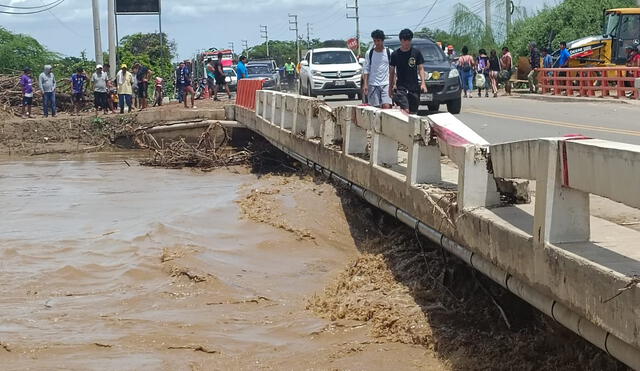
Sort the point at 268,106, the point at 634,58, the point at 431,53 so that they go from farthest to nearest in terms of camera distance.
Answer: the point at 634,58 < the point at 431,53 < the point at 268,106

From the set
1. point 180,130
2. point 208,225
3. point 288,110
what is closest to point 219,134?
point 180,130

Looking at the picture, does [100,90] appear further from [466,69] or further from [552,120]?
[552,120]

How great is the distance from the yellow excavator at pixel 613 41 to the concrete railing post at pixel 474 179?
85.5 ft

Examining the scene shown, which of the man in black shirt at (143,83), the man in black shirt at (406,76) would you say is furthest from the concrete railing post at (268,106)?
the man in black shirt at (143,83)

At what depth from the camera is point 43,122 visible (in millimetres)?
28031

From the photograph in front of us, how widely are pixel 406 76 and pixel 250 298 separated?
5136 mm

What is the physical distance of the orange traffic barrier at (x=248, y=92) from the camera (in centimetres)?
2153

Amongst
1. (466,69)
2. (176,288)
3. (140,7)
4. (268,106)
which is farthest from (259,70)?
(176,288)

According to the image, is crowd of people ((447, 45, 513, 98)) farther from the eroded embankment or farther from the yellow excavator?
the eroded embankment

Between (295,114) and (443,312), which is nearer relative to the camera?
(443,312)

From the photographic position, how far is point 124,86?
28234mm

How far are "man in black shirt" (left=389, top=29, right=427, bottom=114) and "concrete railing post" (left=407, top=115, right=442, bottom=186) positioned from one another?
4.75m

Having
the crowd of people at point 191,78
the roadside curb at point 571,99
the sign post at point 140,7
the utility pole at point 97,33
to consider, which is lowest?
the roadside curb at point 571,99

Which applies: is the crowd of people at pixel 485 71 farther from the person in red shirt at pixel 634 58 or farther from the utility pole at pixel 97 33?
the utility pole at pixel 97 33
